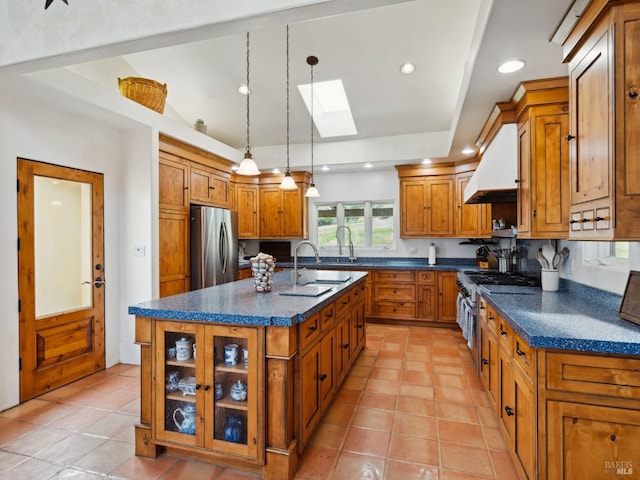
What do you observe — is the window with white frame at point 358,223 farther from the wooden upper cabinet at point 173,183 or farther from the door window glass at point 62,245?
the door window glass at point 62,245

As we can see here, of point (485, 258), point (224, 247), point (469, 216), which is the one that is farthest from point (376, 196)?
point (224, 247)

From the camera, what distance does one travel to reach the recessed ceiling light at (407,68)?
3.70 m

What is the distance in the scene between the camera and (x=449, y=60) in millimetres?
3557

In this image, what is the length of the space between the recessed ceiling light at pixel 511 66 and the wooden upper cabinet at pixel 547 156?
9.6 inches

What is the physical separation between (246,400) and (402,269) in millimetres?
3638

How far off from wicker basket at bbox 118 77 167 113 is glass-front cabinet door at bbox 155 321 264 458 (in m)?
2.51

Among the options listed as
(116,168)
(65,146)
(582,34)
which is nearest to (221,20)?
(582,34)

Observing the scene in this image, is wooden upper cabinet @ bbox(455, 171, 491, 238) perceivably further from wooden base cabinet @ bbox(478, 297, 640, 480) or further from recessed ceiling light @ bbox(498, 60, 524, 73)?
wooden base cabinet @ bbox(478, 297, 640, 480)

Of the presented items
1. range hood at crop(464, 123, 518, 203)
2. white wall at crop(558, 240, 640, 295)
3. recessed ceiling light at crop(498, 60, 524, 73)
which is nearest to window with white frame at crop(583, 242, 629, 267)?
white wall at crop(558, 240, 640, 295)

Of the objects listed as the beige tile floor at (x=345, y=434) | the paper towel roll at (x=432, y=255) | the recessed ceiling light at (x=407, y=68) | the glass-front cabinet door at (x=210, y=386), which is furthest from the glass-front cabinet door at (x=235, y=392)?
the paper towel roll at (x=432, y=255)

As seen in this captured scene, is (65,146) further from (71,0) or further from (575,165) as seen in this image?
(575,165)

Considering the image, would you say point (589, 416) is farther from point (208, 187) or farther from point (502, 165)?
point (208, 187)

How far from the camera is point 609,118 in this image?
58.2 inches

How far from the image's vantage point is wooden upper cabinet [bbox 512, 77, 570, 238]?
2.43m
